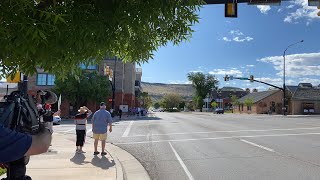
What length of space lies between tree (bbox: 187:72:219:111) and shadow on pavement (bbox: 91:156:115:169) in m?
135

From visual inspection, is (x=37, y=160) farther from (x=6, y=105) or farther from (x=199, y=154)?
(x=6, y=105)

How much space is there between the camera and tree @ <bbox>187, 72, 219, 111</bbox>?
148000 mm

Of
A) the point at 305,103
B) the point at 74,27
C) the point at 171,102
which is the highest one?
the point at 171,102

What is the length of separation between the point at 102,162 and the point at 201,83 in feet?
458

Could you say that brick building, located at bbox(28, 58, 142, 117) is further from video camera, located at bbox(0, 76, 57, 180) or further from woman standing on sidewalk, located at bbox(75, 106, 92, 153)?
video camera, located at bbox(0, 76, 57, 180)

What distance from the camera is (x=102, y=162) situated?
1207 centimetres

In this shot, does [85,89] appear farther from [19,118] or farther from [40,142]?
[40,142]

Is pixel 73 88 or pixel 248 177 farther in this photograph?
pixel 73 88

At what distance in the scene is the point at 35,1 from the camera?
161 inches

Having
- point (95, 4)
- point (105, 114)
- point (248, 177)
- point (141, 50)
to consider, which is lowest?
point (248, 177)

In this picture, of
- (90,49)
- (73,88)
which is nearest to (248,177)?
(90,49)

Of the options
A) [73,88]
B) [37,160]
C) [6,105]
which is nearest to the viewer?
[6,105]

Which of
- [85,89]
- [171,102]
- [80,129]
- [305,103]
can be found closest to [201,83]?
[171,102]

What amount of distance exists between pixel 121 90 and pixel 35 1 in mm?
70815
